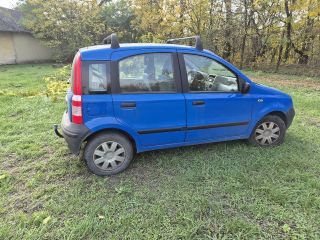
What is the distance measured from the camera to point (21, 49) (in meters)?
21.4

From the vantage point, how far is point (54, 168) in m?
3.59

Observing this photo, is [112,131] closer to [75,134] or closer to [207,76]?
[75,134]

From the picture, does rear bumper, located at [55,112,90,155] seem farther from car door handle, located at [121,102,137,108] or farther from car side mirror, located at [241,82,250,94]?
car side mirror, located at [241,82,250,94]

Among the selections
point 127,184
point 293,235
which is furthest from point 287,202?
point 127,184

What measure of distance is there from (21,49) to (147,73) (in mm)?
21913

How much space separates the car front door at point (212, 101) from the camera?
3.56 metres

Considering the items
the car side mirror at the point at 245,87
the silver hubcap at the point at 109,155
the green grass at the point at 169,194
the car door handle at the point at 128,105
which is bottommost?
the green grass at the point at 169,194

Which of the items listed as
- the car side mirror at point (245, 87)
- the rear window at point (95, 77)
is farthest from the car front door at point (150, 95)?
the car side mirror at point (245, 87)

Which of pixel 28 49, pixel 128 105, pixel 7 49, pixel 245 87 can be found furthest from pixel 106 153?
pixel 28 49

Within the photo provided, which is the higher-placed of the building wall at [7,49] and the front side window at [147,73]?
the building wall at [7,49]

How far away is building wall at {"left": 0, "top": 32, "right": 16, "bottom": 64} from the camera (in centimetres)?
2008

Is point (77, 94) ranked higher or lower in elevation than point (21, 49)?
lower

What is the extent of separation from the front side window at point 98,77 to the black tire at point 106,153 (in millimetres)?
598

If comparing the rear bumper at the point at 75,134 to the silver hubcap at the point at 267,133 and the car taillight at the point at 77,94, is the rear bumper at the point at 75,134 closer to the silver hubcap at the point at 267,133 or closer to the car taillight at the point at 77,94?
the car taillight at the point at 77,94
